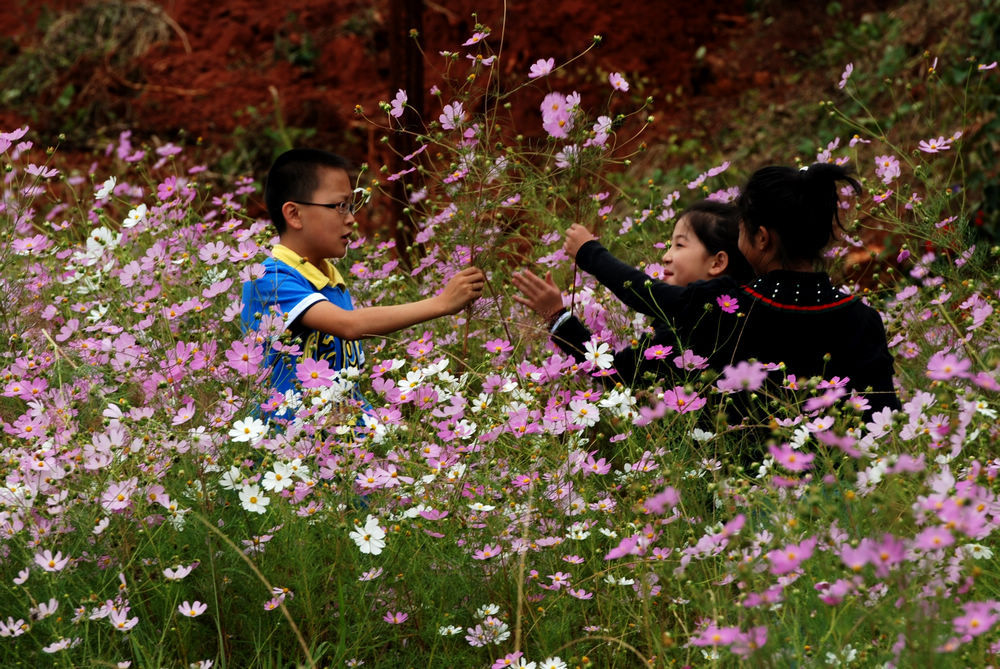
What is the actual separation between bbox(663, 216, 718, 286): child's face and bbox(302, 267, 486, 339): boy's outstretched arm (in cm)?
75

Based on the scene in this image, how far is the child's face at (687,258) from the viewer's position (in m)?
3.53

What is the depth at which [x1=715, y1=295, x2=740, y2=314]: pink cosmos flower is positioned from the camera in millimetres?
2982

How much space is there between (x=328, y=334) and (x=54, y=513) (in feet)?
3.68

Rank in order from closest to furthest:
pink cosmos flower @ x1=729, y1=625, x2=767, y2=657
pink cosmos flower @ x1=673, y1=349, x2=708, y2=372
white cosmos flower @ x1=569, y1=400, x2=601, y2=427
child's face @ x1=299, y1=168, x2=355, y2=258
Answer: pink cosmos flower @ x1=729, y1=625, x2=767, y2=657 < white cosmos flower @ x1=569, y1=400, x2=601, y2=427 < pink cosmos flower @ x1=673, y1=349, x2=708, y2=372 < child's face @ x1=299, y1=168, x2=355, y2=258

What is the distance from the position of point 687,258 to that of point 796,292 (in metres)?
0.50

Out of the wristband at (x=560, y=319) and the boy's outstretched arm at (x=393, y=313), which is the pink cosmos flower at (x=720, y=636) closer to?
the boy's outstretched arm at (x=393, y=313)

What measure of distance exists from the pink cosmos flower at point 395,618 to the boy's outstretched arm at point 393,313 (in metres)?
0.86

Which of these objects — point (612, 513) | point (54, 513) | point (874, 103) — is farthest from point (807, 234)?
point (874, 103)

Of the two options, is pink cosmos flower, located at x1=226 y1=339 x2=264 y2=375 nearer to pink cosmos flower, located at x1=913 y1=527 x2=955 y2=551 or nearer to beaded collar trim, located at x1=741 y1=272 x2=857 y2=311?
beaded collar trim, located at x1=741 y1=272 x2=857 y2=311

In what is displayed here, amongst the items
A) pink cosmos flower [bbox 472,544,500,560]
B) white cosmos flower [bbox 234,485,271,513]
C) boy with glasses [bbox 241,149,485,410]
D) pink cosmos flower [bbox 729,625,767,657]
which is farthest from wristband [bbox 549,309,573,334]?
pink cosmos flower [bbox 729,625,767,657]

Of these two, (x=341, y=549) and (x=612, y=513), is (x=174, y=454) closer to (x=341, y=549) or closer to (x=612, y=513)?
(x=341, y=549)

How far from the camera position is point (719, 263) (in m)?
3.53

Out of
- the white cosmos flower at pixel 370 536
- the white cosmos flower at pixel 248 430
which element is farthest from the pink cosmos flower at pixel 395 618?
the white cosmos flower at pixel 248 430

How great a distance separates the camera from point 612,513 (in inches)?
101
